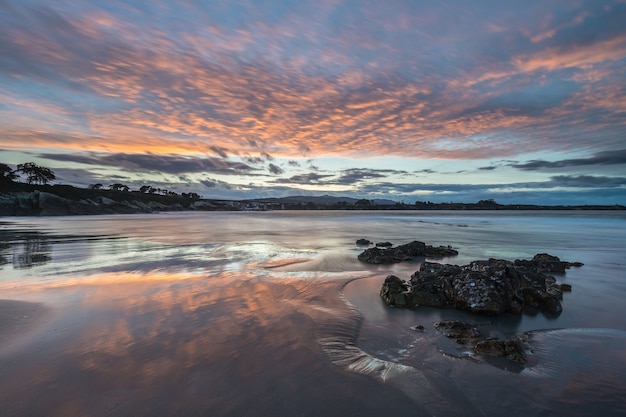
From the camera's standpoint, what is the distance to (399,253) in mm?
13180

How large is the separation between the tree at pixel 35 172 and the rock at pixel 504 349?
109251mm

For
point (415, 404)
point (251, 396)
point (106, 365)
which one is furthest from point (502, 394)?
point (106, 365)

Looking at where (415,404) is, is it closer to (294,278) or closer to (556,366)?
(556,366)

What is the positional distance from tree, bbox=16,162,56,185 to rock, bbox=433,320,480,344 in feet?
356

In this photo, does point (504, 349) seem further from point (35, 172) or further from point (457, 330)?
point (35, 172)

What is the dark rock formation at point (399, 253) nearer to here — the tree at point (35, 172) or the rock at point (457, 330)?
the rock at point (457, 330)

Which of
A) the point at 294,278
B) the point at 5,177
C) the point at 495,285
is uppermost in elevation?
the point at 5,177

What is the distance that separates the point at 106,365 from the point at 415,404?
12.9ft

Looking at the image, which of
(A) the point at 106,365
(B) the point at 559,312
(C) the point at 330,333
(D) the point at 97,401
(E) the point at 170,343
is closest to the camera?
(D) the point at 97,401

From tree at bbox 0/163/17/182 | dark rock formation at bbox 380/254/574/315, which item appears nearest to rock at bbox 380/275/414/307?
dark rock formation at bbox 380/254/574/315

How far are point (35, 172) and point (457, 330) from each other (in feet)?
358

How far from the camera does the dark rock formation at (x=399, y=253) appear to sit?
12234mm

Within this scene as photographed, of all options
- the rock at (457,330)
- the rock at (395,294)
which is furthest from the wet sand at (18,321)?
the rock at (457,330)

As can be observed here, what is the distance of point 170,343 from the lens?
15.6 feet
